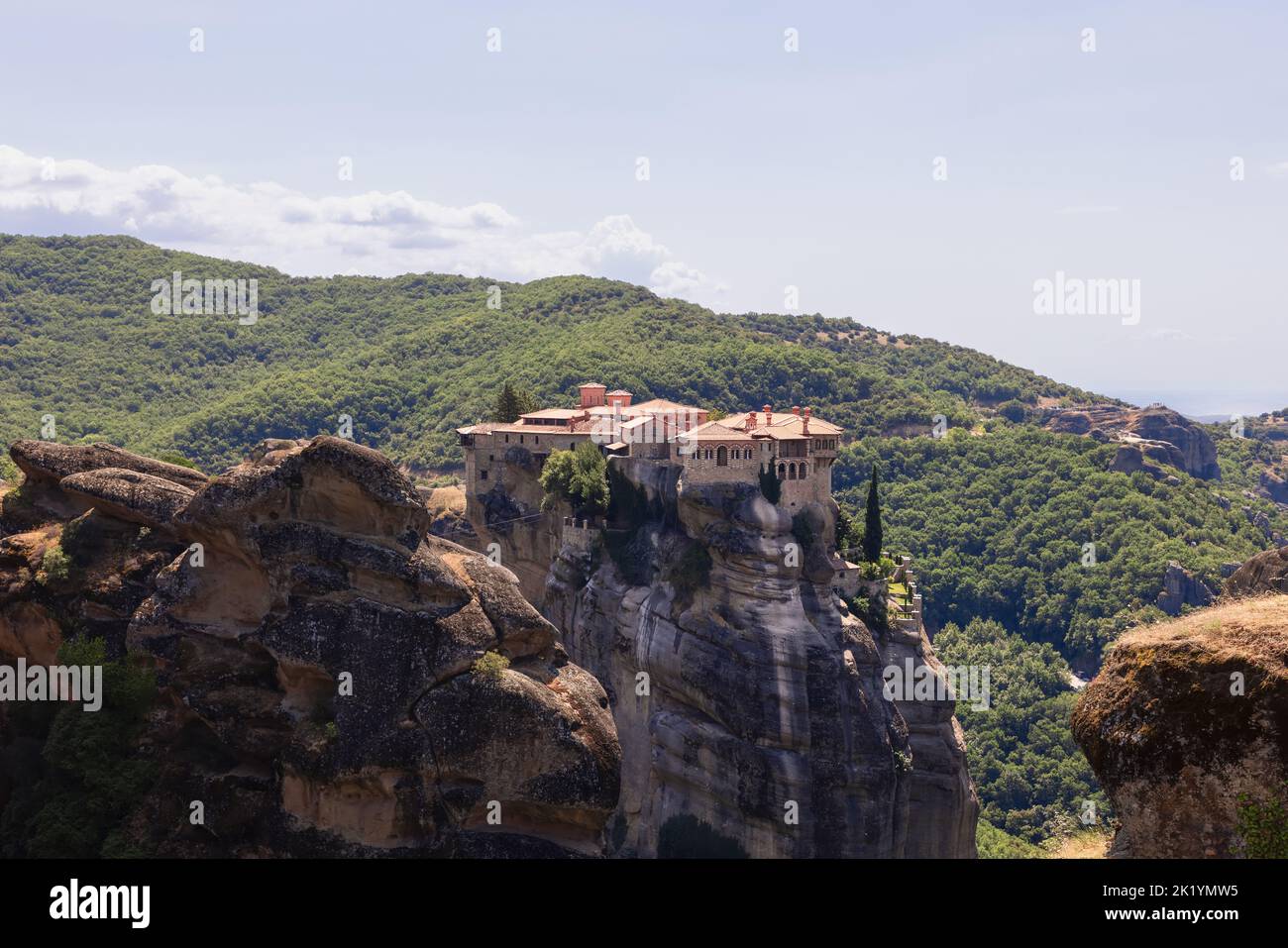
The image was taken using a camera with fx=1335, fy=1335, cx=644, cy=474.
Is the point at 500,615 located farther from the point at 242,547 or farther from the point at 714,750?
the point at 714,750

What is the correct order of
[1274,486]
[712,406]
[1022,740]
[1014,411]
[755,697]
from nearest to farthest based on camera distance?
[755,697], [1022,740], [712,406], [1274,486], [1014,411]

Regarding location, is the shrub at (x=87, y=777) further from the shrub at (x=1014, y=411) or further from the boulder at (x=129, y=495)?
the shrub at (x=1014, y=411)

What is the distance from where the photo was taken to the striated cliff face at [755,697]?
195ft

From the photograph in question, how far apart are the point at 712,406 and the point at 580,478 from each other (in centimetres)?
6711

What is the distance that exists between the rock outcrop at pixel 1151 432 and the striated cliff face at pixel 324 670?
114 meters

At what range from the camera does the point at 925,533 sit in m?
118

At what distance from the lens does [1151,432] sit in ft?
520

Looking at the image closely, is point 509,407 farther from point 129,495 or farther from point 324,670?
point 324,670

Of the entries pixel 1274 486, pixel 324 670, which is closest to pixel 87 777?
pixel 324 670

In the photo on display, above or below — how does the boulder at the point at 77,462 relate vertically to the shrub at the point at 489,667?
above

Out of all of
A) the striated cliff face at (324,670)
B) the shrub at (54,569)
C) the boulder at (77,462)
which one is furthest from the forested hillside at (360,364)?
the striated cliff face at (324,670)

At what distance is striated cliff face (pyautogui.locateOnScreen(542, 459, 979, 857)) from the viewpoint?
195 feet

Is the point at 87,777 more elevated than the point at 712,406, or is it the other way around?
the point at 712,406

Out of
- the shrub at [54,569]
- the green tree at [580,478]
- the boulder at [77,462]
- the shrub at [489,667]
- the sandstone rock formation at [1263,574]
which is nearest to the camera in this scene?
the sandstone rock formation at [1263,574]
